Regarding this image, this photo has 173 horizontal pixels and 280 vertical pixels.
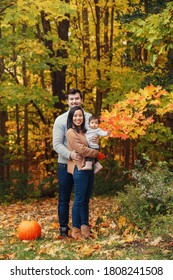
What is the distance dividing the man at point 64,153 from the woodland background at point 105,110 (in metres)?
0.45

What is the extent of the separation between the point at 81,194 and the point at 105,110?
179 centimetres

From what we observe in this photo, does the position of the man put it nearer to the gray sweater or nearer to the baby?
the gray sweater

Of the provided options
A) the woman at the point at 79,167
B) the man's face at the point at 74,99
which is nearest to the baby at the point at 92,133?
the woman at the point at 79,167

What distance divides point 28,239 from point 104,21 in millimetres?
12799

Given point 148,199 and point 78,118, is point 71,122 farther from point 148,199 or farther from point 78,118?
point 148,199

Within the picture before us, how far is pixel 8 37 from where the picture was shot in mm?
12578

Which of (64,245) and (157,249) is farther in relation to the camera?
(64,245)

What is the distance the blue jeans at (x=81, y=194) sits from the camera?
6.80 meters

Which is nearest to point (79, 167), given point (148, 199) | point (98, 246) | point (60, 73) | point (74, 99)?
point (74, 99)

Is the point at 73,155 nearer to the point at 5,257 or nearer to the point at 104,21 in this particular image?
the point at 5,257

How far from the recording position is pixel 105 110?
809 cm

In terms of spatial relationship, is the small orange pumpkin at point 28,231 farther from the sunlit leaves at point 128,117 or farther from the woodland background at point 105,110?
the sunlit leaves at point 128,117

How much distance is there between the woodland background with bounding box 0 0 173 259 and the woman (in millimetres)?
461

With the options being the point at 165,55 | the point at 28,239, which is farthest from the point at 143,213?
the point at 165,55
